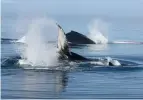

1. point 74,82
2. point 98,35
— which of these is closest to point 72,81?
point 74,82

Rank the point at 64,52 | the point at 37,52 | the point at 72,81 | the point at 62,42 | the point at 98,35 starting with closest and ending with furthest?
the point at 72,81 < the point at 37,52 < the point at 62,42 < the point at 64,52 < the point at 98,35

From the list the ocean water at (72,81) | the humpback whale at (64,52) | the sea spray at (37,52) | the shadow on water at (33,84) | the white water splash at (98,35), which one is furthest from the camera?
the white water splash at (98,35)

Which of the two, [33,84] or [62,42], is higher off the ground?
[62,42]

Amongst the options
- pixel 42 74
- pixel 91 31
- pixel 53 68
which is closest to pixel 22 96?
pixel 42 74

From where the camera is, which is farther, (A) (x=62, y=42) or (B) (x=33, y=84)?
(A) (x=62, y=42)

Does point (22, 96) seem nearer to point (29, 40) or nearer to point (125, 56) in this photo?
point (29, 40)

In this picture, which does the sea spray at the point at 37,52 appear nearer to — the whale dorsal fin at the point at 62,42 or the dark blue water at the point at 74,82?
the whale dorsal fin at the point at 62,42

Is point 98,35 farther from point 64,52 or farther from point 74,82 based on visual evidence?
point 74,82

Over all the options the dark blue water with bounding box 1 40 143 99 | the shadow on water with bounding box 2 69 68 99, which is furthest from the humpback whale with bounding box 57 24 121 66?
the shadow on water with bounding box 2 69 68 99

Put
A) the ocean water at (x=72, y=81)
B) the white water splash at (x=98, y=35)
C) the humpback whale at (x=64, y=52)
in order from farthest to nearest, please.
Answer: the white water splash at (x=98, y=35) → the humpback whale at (x=64, y=52) → the ocean water at (x=72, y=81)

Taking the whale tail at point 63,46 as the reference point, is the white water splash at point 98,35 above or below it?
above

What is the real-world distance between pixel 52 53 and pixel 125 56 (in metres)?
6.72

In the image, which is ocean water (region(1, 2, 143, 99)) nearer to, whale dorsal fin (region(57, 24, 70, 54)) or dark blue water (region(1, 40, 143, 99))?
dark blue water (region(1, 40, 143, 99))

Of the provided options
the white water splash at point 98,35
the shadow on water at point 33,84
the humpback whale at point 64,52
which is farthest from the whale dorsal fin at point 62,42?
the white water splash at point 98,35
